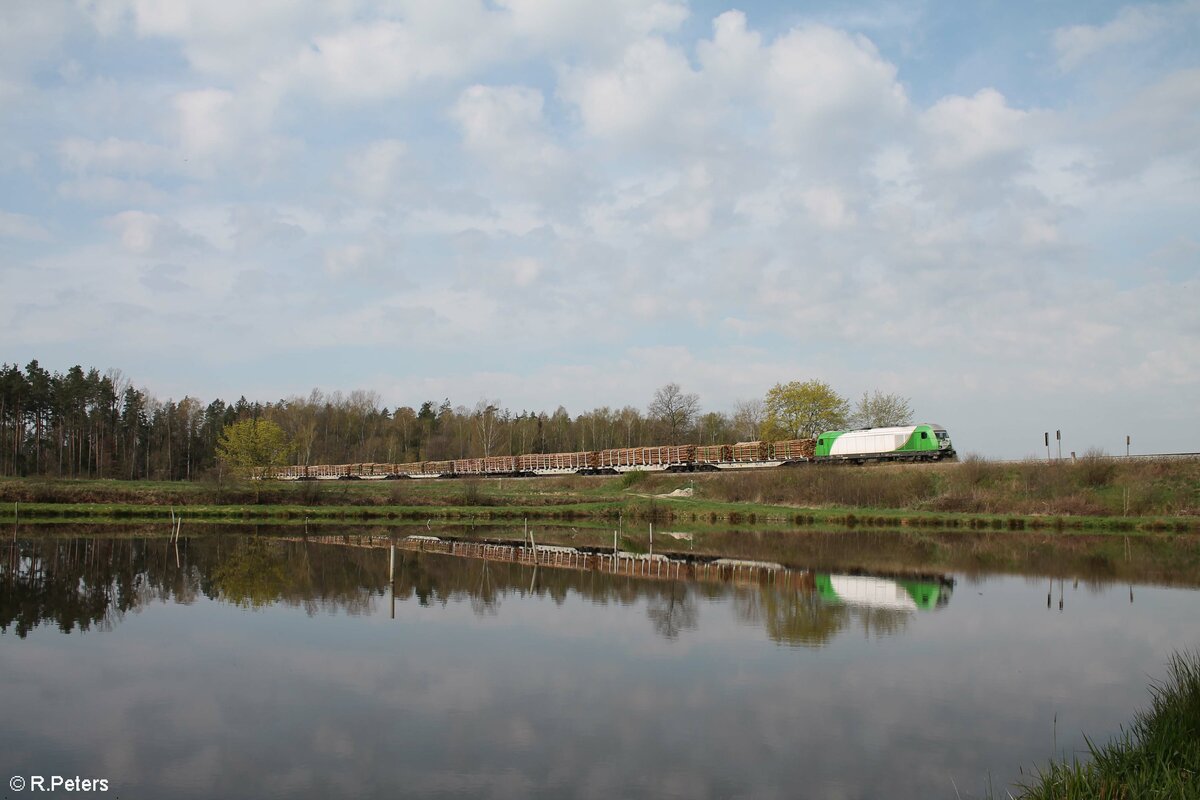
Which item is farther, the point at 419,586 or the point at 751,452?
the point at 751,452

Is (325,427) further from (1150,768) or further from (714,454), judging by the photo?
(1150,768)

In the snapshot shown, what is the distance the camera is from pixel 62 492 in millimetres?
50562

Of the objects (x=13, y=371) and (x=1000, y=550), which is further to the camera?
(x=13, y=371)

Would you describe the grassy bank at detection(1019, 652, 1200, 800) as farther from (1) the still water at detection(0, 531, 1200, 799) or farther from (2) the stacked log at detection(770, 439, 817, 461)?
(2) the stacked log at detection(770, 439, 817, 461)

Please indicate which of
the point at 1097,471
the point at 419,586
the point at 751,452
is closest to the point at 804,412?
the point at 751,452

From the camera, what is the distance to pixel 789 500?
55.9m

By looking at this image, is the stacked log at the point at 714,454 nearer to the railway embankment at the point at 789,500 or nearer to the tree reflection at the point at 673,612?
the railway embankment at the point at 789,500

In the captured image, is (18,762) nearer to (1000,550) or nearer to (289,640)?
(289,640)

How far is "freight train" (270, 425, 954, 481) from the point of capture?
195 ft

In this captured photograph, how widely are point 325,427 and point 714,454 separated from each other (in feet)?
253

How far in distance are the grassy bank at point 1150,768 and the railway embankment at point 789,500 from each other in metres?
38.3

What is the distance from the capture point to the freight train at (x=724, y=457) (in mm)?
59406

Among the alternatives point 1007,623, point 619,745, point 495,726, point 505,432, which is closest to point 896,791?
point 619,745

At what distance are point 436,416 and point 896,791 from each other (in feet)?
440
